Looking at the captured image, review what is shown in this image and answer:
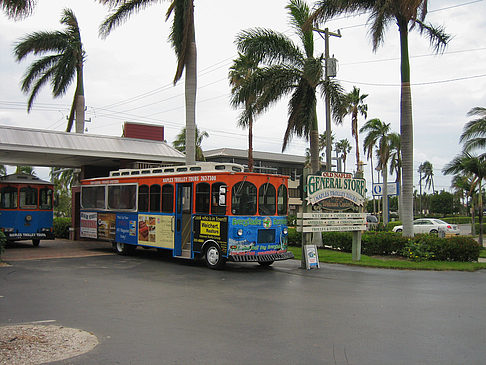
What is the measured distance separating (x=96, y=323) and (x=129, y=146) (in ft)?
52.0

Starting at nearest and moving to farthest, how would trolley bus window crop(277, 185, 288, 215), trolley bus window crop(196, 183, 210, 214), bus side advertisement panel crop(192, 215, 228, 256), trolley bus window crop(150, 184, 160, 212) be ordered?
bus side advertisement panel crop(192, 215, 228, 256) → trolley bus window crop(196, 183, 210, 214) → trolley bus window crop(277, 185, 288, 215) → trolley bus window crop(150, 184, 160, 212)

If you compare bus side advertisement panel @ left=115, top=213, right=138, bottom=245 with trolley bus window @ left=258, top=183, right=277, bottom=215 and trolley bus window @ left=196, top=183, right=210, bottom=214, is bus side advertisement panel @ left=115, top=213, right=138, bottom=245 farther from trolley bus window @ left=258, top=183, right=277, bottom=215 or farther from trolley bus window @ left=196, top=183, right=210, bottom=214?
trolley bus window @ left=258, top=183, right=277, bottom=215

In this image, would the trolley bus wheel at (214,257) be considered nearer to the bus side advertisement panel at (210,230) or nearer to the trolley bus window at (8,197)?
the bus side advertisement panel at (210,230)

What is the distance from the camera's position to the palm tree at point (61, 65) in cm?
2636

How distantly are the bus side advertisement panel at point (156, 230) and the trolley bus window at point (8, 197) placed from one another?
8.20 m

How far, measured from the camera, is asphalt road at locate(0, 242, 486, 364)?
20.6 feet

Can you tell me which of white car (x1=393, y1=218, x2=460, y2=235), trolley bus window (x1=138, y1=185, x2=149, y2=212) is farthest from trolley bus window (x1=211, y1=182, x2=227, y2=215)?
white car (x1=393, y1=218, x2=460, y2=235)

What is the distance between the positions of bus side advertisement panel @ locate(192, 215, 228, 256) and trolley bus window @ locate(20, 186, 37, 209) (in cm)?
1122

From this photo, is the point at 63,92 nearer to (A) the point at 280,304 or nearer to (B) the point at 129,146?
(B) the point at 129,146

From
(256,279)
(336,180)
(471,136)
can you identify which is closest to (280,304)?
(256,279)

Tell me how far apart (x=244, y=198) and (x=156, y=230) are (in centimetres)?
403

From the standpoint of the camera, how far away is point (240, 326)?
7.66m

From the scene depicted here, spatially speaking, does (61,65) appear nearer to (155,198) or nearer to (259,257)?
(155,198)

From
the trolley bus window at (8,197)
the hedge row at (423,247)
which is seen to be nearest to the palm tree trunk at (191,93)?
the hedge row at (423,247)
